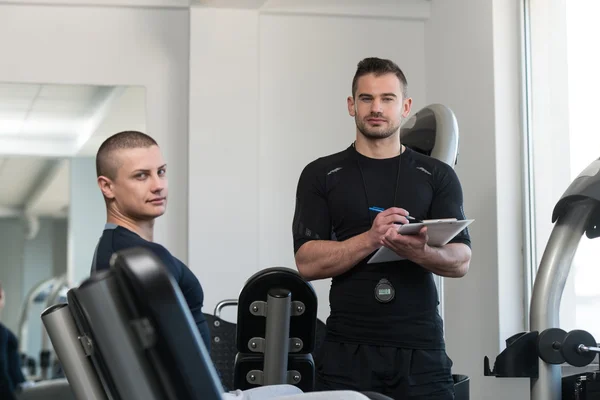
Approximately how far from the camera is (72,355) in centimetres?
152

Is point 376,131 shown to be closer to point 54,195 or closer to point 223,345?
point 223,345

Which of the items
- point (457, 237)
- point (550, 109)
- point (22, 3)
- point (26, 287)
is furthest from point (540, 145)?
point (26, 287)

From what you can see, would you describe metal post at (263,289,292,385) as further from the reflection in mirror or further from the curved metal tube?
the curved metal tube

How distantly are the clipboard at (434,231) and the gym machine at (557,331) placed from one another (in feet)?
2.13

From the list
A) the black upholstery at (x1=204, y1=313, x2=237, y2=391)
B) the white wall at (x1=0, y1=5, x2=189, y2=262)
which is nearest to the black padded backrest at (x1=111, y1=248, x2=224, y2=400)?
the black upholstery at (x1=204, y1=313, x2=237, y2=391)

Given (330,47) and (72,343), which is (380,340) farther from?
(330,47)

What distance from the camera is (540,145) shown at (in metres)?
4.26

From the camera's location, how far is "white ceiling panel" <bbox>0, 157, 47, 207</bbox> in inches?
212

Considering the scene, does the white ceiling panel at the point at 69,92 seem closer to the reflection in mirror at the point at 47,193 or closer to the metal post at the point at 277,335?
the reflection in mirror at the point at 47,193

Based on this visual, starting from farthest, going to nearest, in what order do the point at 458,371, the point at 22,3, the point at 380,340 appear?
the point at 22,3
the point at 458,371
the point at 380,340

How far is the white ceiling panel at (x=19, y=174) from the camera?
5375 mm

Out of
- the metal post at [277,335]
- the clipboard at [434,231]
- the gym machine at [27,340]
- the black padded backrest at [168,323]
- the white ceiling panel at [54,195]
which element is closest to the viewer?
the black padded backrest at [168,323]

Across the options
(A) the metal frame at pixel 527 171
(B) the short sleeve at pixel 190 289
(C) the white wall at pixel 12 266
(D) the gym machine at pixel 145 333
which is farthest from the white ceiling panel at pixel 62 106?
(D) the gym machine at pixel 145 333

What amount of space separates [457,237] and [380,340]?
1.30 ft
